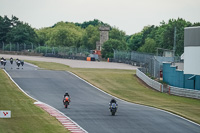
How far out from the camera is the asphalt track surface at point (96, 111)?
29.9 m

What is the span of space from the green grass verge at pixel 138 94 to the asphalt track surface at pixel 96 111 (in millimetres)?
1792

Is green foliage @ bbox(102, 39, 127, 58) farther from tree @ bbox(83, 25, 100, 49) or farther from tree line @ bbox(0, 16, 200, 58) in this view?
tree @ bbox(83, 25, 100, 49)

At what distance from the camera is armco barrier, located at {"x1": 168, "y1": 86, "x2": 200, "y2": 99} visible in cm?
5210

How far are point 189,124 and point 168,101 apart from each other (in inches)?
620

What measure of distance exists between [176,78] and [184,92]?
199 inches

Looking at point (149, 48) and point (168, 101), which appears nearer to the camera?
point (168, 101)

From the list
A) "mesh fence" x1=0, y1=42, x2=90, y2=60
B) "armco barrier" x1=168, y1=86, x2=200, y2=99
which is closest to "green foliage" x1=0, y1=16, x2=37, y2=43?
"mesh fence" x1=0, y1=42, x2=90, y2=60

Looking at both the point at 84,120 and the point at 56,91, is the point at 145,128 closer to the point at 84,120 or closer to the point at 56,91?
the point at 84,120

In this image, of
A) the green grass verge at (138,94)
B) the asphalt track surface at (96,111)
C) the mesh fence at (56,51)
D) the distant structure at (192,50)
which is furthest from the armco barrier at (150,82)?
the mesh fence at (56,51)

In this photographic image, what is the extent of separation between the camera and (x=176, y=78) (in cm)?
5859

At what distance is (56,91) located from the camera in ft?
167

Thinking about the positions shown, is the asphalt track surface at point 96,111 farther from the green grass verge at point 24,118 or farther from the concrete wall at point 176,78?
the concrete wall at point 176,78

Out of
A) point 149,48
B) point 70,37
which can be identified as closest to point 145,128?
point 149,48

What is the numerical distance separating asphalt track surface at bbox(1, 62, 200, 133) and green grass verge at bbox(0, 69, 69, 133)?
1.64 m
